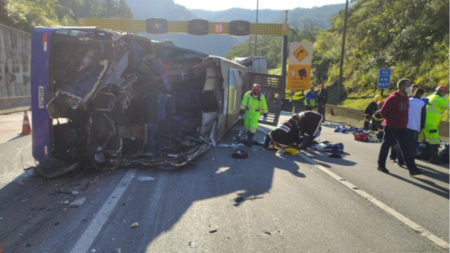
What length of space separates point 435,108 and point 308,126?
8.75ft

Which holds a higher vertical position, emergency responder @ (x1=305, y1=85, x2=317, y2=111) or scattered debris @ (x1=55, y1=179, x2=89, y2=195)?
emergency responder @ (x1=305, y1=85, x2=317, y2=111)

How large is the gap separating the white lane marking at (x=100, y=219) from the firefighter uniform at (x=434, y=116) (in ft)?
20.0

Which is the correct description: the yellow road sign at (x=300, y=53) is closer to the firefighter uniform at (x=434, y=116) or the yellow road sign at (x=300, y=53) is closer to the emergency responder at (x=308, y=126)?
the emergency responder at (x=308, y=126)

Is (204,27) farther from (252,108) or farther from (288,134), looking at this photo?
(288,134)

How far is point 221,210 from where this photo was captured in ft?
13.4

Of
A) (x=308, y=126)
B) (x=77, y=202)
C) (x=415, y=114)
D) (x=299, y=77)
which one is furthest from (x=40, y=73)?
(x=299, y=77)

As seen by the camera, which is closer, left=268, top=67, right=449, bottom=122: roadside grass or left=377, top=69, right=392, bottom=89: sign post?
left=377, top=69, right=392, bottom=89: sign post

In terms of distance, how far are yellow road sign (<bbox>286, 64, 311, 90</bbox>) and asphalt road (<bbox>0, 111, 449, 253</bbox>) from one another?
12124 millimetres

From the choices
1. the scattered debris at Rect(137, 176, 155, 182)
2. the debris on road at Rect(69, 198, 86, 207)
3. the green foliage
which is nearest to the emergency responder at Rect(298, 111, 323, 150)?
the scattered debris at Rect(137, 176, 155, 182)

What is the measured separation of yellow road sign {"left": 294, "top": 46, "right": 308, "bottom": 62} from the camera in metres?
17.3

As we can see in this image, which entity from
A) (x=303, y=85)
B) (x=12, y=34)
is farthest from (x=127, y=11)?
(x=303, y=85)

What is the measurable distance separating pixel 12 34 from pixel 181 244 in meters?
20.2

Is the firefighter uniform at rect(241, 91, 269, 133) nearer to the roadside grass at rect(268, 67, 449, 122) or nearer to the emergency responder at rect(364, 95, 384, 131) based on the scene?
the emergency responder at rect(364, 95, 384, 131)

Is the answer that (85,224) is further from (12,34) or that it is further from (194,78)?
(12,34)
